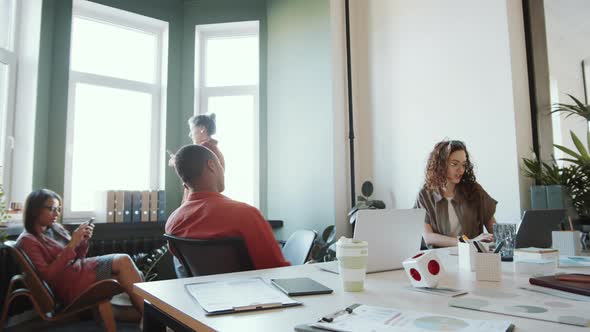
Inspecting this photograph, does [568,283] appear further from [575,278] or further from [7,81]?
[7,81]

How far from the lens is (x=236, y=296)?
3.29 ft

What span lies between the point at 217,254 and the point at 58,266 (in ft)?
5.31

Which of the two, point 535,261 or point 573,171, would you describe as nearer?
point 535,261

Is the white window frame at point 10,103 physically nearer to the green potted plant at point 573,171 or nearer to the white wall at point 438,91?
the white wall at point 438,91

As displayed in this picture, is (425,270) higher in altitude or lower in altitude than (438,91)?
lower

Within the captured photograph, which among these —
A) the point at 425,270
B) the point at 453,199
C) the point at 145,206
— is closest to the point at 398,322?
the point at 425,270

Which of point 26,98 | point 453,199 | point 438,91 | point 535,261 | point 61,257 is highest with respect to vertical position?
point 26,98

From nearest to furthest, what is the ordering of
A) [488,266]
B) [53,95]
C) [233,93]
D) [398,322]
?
[398,322], [488,266], [53,95], [233,93]

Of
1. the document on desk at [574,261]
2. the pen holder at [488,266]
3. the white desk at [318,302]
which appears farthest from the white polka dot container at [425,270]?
the document on desk at [574,261]

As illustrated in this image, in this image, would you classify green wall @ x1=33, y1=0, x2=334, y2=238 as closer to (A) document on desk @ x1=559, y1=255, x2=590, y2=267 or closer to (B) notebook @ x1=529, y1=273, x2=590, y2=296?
(A) document on desk @ x1=559, y1=255, x2=590, y2=267

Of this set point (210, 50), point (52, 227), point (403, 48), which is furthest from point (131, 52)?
point (403, 48)

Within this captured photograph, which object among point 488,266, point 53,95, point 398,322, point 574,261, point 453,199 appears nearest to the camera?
point 398,322

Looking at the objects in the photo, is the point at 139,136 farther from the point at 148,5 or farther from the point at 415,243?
the point at 415,243

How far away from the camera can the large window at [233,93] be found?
15.1 ft
